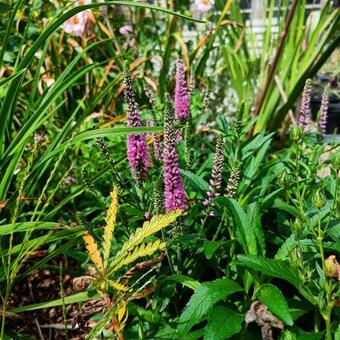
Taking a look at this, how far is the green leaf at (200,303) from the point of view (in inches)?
52.6

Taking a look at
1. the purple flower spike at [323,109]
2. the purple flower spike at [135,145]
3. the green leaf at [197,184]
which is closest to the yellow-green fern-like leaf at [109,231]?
the purple flower spike at [135,145]

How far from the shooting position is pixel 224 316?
54.1 inches

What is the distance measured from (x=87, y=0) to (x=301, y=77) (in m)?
1.25

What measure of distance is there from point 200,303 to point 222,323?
0.25 feet

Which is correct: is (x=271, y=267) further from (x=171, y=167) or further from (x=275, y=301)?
(x=171, y=167)

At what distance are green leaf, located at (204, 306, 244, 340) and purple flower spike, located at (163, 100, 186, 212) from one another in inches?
12.5

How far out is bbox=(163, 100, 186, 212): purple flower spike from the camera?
54.6 inches

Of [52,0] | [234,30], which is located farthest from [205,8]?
[52,0]

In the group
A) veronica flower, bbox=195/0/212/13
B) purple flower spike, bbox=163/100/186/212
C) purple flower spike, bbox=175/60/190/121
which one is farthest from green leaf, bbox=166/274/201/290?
veronica flower, bbox=195/0/212/13

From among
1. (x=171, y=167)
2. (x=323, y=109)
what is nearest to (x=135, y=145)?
(x=171, y=167)

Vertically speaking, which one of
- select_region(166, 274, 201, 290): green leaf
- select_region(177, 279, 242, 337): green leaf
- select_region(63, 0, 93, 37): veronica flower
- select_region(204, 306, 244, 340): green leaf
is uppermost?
select_region(63, 0, 93, 37): veronica flower

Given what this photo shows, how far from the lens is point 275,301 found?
1.33 m

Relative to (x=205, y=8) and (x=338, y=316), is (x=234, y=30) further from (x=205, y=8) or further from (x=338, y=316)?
(x=338, y=316)

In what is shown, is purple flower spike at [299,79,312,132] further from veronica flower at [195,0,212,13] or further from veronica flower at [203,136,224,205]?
veronica flower at [195,0,212,13]
